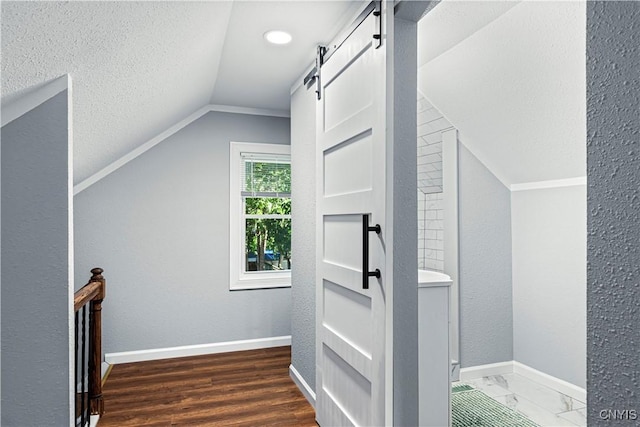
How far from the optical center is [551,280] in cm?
301

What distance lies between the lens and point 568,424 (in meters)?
2.47

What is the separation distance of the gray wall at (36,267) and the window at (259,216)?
2.50m

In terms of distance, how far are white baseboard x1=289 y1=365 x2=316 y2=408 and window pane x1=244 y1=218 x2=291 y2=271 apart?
121 cm

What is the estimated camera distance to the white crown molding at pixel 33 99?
143cm

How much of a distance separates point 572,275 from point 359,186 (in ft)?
6.38

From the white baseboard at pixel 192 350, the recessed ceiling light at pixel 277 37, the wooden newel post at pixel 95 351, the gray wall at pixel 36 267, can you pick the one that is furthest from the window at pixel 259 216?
the gray wall at pixel 36 267

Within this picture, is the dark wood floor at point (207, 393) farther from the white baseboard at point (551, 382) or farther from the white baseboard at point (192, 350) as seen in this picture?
the white baseboard at point (551, 382)

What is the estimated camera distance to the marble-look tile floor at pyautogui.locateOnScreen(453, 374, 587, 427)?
2.54 meters

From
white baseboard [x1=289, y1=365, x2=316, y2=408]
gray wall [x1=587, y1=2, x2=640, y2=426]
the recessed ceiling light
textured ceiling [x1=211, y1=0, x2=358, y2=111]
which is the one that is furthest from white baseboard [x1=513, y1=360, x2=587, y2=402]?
the recessed ceiling light

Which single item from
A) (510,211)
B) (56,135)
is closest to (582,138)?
(510,211)

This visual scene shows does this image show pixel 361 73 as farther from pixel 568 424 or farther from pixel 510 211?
pixel 568 424

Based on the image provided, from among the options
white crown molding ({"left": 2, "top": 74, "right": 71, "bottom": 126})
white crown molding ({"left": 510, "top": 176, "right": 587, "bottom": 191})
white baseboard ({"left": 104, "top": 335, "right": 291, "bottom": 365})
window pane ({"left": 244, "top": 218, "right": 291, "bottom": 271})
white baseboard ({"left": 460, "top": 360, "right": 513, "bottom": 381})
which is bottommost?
white baseboard ({"left": 104, "top": 335, "right": 291, "bottom": 365})

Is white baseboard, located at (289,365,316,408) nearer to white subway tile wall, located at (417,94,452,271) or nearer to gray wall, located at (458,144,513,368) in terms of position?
gray wall, located at (458,144,513,368)

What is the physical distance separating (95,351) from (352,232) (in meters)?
1.80
